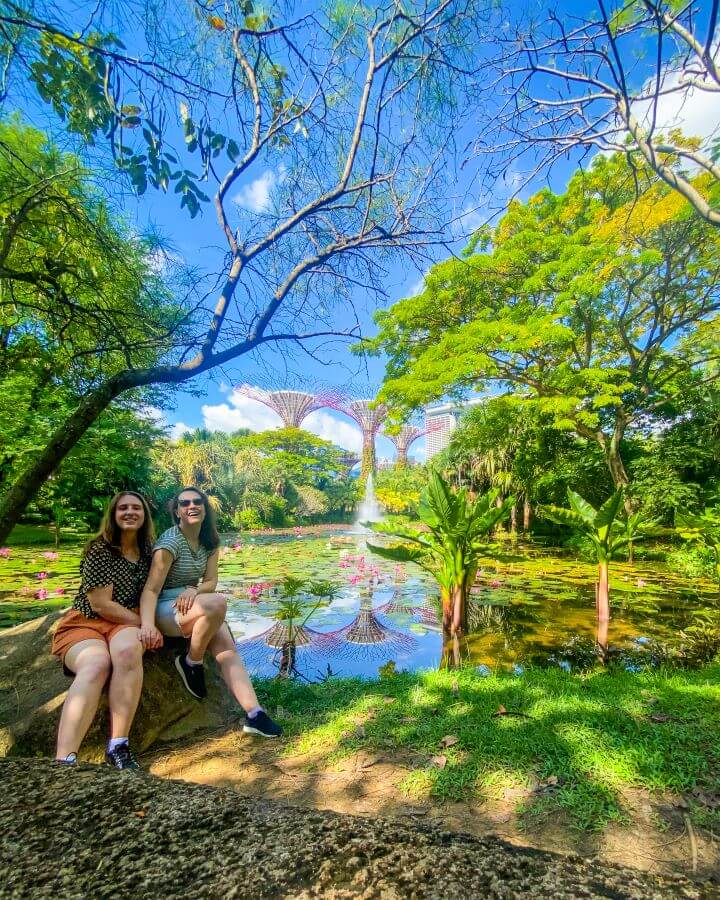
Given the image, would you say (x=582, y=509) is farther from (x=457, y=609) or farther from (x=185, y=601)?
(x=185, y=601)

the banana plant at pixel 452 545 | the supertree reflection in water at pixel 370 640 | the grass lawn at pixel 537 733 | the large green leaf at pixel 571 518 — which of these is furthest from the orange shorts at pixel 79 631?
the large green leaf at pixel 571 518

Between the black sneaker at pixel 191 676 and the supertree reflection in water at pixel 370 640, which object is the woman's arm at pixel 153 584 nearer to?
the black sneaker at pixel 191 676

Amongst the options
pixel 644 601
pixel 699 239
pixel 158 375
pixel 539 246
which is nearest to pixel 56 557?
pixel 158 375

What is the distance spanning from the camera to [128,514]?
2279mm

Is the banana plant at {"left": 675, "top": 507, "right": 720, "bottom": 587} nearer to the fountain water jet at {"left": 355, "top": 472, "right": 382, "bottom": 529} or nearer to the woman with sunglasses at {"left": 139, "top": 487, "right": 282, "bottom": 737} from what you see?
the woman with sunglasses at {"left": 139, "top": 487, "right": 282, "bottom": 737}

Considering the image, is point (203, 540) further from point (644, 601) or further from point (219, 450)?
point (219, 450)

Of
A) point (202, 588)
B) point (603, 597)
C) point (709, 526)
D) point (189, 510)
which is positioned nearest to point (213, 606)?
point (202, 588)

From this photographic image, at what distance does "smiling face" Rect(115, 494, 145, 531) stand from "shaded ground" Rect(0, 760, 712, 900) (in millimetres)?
1814

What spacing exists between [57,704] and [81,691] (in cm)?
46

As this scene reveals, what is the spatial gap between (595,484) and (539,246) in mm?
7437

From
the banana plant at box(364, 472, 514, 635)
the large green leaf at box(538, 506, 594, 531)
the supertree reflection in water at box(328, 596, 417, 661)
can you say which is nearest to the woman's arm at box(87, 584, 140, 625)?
the banana plant at box(364, 472, 514, 635)

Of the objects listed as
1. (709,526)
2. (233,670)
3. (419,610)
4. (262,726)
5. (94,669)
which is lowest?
(419,610)

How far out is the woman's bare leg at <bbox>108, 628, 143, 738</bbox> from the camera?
1900 millimetres

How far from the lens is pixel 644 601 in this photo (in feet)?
18.5
